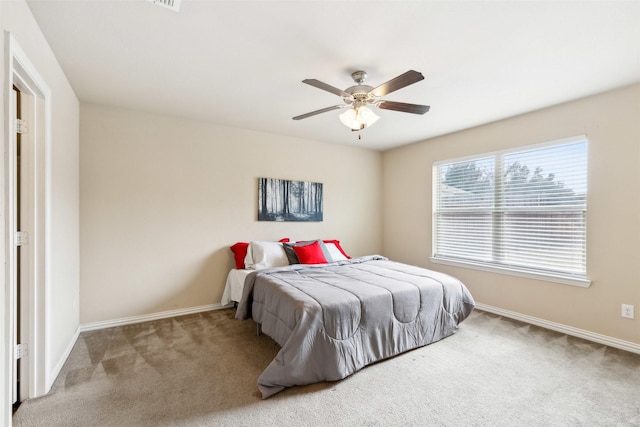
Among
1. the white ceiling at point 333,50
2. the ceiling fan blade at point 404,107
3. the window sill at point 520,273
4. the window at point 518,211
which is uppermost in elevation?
the white ceiling at point 333,50

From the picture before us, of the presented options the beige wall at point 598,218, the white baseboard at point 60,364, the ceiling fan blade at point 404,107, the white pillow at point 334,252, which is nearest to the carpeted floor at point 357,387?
the white baseboard at point 60,364

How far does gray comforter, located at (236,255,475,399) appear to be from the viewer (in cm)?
205

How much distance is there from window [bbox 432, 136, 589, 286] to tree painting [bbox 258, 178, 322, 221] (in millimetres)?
1824

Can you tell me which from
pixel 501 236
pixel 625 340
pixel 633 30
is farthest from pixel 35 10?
pixel 625 340

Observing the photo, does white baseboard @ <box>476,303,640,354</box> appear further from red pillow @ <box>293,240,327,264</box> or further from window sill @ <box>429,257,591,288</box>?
red pillow @ <box>293,240,327,264</box>

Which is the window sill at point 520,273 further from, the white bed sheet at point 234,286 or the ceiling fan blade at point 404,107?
the white bed sheet at point 234,286

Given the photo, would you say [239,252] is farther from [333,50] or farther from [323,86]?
[333,50]

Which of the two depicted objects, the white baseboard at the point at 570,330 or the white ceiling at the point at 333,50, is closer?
the white ceiling at the point at 333,50

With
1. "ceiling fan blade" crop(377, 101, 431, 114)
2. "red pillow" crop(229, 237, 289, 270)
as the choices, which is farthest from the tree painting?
"ceiling fan blade" crop(377, 101, 431, 114)

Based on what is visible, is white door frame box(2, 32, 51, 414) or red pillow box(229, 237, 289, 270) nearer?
white door frame box(2, 32, 51, 414)

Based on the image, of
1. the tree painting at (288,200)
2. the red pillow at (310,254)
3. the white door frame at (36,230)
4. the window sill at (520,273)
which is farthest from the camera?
the tree painting at (288,200)

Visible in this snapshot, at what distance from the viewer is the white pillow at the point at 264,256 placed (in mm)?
3650

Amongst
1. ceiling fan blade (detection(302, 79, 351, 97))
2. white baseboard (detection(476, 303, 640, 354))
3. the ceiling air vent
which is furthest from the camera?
white baseboard (detection(476, 303, 640, 354))

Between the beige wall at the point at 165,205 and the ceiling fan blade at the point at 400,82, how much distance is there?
230 centimetres
